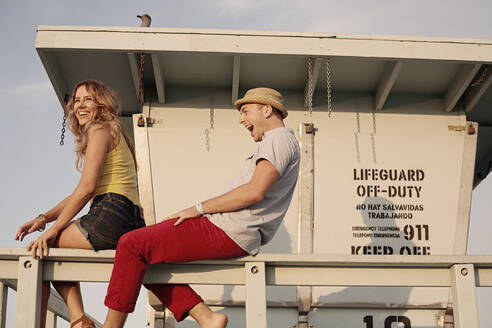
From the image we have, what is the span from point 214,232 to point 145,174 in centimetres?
307

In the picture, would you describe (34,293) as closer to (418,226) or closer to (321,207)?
(321,207)

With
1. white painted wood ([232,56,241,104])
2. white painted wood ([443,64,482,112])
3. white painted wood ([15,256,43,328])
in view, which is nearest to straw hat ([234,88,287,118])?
white painted wood ([15,256,43,328])

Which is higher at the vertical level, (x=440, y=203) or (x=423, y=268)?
(x=440, y=203)

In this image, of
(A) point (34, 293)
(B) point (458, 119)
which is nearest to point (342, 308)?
(B) point (458, 119)

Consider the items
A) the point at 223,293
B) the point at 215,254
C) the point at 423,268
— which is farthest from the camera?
the point at 223,293

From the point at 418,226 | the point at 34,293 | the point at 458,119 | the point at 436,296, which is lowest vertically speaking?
the point at 34,293

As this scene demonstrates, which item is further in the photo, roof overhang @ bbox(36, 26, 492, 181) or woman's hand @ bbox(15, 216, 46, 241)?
roof overhang @ bbox(36, 26, 492, 181)

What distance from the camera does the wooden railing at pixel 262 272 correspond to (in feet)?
12.4

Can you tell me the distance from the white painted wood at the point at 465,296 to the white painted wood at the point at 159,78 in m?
3.53

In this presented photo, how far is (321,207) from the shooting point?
6.72 m

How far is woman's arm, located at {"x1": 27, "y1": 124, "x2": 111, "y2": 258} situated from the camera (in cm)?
379

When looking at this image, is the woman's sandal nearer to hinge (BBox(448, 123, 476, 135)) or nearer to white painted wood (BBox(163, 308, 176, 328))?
white painted wood (BBox(163, 308, 176, 328))

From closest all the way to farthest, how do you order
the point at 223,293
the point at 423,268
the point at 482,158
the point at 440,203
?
1. the point at 423,268
2. the point at 223,293
3. the point at 440,203
4. the point at 482,158

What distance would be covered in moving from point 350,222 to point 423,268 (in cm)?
273
